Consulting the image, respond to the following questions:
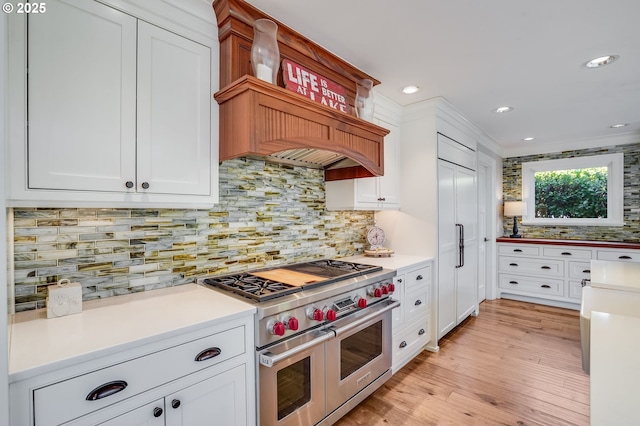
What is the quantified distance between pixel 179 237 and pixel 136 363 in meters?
0.83

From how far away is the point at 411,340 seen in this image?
2.75m

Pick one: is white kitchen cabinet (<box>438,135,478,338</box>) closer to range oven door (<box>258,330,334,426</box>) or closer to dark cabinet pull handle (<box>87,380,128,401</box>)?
range oven door (<box>258,330,334,426</box>)

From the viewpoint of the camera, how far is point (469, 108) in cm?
324

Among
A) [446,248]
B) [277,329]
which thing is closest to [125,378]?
[277,329]

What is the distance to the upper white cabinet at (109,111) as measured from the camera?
1138 millimetres

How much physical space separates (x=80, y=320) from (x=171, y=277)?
0.54 m

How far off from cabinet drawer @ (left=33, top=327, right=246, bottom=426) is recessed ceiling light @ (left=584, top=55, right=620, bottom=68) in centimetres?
297

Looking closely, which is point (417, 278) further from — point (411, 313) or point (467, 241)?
point (467, 241)

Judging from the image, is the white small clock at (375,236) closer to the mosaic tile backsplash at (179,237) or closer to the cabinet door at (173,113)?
the mosaic tile backsplash at (179,237)

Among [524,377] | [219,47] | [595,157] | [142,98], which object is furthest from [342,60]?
[595,157]

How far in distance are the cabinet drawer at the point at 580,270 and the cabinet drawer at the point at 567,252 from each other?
95mm

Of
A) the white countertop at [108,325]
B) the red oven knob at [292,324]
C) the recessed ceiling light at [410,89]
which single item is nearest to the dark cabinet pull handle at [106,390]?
the white countertop at [108,325]

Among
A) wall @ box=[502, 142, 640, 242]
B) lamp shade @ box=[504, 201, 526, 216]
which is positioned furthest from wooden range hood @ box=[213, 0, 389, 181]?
wall @ box=[502, 142, 640, 242]

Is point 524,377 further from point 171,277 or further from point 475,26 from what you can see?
point 171,277
